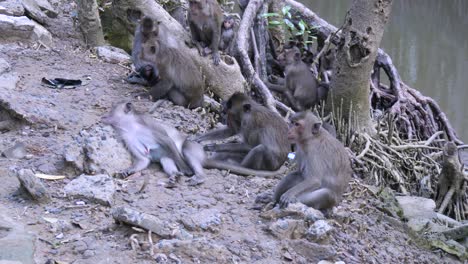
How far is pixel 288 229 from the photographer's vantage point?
5035 mm

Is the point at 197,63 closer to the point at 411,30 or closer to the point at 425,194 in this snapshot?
the point at 425,194

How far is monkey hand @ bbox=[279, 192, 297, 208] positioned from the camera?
17.7 ft

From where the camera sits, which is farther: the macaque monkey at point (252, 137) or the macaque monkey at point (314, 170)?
the macaque monkey at point (252, 137)

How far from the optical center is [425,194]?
8.85m

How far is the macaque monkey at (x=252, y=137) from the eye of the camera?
22.0ft

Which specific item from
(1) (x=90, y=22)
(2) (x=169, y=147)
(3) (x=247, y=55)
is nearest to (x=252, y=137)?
(2) (x=169, y=147)

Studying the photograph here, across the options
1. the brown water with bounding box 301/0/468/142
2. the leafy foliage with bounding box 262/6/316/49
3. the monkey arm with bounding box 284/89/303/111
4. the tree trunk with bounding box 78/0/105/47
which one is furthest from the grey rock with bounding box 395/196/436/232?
the brown water with bounding box 301/0/468/142

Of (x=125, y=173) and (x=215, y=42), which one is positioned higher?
(x=215, y=42)

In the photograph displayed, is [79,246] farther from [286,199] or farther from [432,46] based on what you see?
[432,46]

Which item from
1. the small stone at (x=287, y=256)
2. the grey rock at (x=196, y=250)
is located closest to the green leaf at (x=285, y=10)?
the small stone at (x=287, y=256)

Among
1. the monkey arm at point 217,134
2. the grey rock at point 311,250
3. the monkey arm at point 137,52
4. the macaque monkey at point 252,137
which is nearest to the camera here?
the grey rock at point 311,250

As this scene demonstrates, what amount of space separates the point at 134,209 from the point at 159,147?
4.01 ft

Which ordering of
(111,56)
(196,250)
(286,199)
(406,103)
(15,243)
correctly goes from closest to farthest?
1. (15,243)
2. (196,250)
3. (286,199)
4. (111,56)
5. (406,103)

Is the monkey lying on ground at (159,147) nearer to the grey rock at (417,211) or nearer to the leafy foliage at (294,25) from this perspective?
the grey rock at (417,211)
